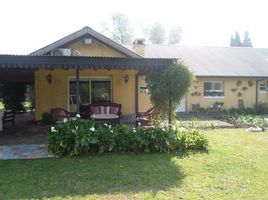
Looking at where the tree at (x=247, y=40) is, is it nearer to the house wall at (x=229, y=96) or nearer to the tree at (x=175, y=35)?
the tree at (x=175, y=35)

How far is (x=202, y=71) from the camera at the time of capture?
20.0 metres

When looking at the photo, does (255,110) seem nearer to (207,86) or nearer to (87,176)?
(207,86)

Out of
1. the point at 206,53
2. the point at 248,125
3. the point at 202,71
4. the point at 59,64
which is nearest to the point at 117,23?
the point at 206,53

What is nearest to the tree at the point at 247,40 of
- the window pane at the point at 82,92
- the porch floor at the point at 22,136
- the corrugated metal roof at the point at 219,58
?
the corrugated metal roof at the point at 219,58

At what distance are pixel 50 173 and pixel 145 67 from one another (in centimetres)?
428

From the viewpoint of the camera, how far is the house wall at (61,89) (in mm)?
14125

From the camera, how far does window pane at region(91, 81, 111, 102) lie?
14898 mm

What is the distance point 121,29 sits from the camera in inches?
1832

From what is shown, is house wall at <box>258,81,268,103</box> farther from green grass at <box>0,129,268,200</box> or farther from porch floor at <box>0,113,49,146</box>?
porch floor at <box>0,113,49,146</box>

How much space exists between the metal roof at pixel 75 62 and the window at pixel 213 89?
11883 millimetres

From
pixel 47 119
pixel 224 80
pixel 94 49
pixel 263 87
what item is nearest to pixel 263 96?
pixel 263 87

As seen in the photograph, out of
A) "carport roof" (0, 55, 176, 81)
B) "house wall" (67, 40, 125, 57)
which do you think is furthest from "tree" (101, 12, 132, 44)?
"carport roof" (0, 55, 176, 81)

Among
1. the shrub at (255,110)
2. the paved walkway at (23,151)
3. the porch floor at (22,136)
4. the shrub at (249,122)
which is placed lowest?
the paved walkway at (23,151)

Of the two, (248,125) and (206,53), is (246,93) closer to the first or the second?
(206,53)
